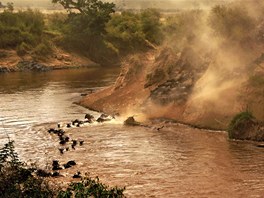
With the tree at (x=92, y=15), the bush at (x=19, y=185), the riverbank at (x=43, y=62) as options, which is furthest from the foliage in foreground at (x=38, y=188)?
the tree at (x=92, y=15)

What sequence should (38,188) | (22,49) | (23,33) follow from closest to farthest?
(38,188), (22,49), (23,33)

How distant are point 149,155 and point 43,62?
52.9 metres

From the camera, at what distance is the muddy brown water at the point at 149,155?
19.1 m

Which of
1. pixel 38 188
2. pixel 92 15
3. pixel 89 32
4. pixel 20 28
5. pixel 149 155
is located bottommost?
pixel 149 155

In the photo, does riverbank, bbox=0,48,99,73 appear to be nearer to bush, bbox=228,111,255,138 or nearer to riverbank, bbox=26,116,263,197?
riverbank, bbox=26,116,263,197

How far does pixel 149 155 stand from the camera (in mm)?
23625

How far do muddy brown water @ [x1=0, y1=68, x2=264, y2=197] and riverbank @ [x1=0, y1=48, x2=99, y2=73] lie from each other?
113 feet

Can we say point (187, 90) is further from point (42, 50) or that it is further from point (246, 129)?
point (42, 50)

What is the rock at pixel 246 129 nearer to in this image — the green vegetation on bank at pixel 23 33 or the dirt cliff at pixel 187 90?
the dirt cliff at pixel 187 90

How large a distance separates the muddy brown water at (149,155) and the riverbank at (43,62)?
34472 millimetres

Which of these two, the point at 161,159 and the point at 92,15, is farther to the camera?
the point at 92,15

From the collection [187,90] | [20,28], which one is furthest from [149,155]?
[20,28]

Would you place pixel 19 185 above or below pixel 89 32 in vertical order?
below

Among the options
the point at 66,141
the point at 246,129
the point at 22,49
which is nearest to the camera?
the point at 246,129
